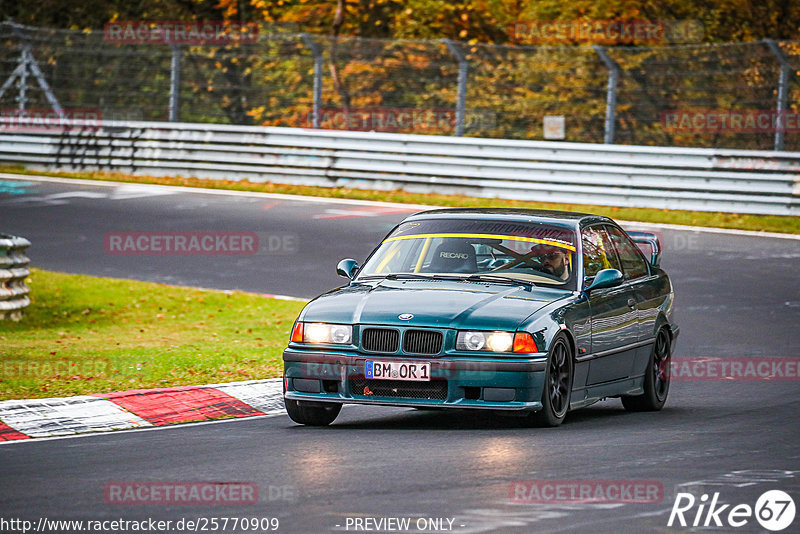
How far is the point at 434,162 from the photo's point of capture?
25.2 meters

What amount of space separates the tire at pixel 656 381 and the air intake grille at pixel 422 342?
2281mm

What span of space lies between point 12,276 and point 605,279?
7.48 metres

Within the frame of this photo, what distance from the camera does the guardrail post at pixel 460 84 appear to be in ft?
83.6

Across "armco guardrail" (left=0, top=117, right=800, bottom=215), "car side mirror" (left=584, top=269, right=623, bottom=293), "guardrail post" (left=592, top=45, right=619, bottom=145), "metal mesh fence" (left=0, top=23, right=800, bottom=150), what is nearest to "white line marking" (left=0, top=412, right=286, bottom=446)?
"car side mirror" (left=584, top=269, right=623, bottom=293)

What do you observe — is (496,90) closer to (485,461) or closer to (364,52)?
(364,52)

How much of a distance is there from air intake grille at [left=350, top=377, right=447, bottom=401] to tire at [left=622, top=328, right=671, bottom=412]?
2.24m

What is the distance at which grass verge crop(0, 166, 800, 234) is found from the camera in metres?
22.5

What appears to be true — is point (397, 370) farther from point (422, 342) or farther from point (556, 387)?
point (556, 387)

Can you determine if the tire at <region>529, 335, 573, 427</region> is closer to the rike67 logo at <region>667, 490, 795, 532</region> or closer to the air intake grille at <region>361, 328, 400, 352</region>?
the air intake grille at <region>361, 328, 400, 352</region>

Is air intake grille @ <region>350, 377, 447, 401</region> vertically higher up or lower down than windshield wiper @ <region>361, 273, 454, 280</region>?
lower down

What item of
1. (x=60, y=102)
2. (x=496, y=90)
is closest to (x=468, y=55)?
(x=496, y=90)

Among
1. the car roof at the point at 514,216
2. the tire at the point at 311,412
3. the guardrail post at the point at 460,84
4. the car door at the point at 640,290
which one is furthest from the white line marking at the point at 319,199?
the tire at the point at 311,412

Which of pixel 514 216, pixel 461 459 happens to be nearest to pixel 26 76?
pixel 514 216

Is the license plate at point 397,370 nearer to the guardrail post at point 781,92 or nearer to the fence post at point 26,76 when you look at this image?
the guardrail post at point 781,92
